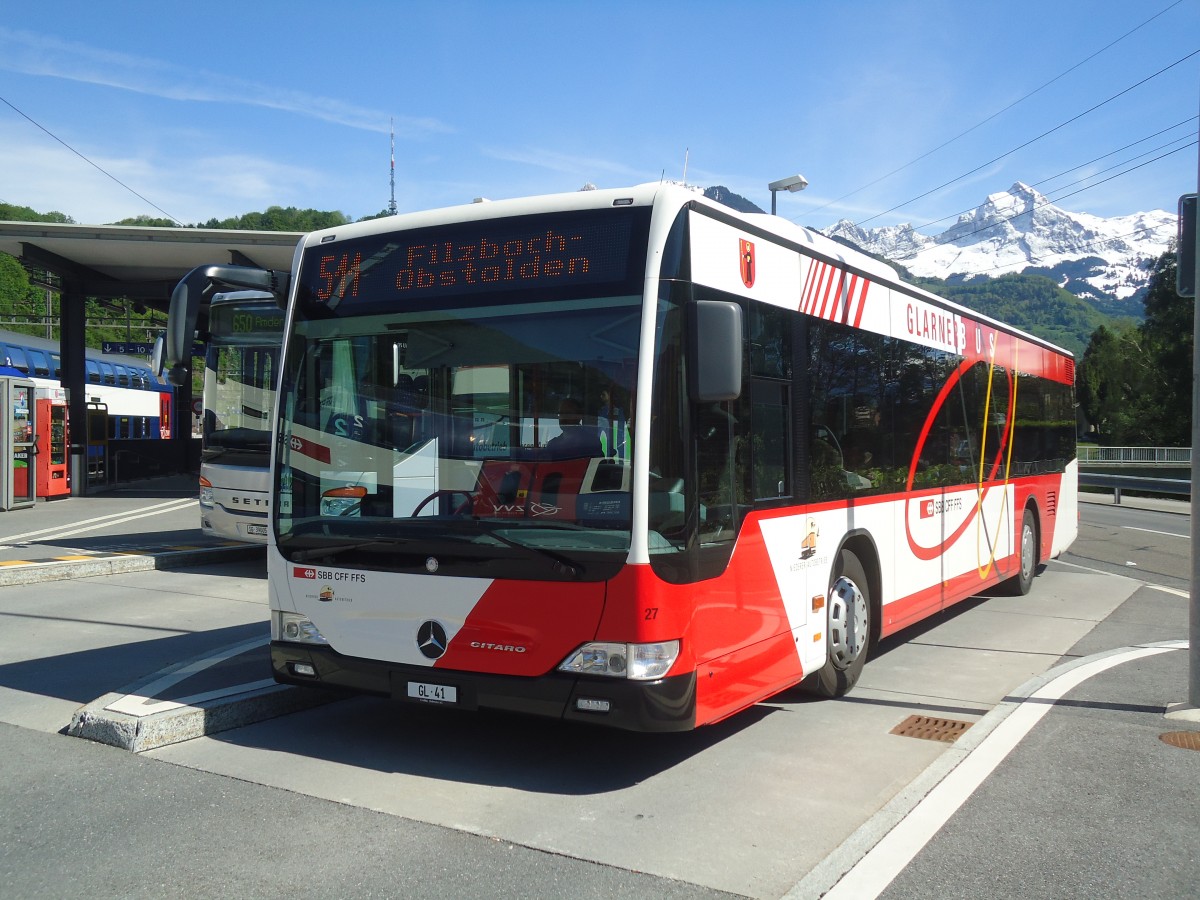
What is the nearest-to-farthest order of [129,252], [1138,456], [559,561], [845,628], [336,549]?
[559,561] → [336,549] → [845,628] → [129,252] → [1138,456]

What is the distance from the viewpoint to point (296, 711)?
6973mm

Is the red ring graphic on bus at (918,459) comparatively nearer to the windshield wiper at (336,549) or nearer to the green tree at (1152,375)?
the windshield wiper at (336,549)

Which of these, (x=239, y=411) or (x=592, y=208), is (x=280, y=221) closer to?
(x=239, y=411)

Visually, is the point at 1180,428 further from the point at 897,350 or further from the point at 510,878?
the point at 510,878

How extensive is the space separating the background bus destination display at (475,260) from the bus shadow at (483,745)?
2.56 m

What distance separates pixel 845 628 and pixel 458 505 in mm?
3072

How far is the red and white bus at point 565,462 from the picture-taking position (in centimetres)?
515

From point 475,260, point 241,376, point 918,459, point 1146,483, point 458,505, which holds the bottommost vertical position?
point 1146,483

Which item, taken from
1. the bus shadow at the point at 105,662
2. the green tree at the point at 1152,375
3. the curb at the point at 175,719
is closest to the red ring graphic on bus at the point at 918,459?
the curb at the point at 175,719

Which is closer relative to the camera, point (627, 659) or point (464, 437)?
point (627, 659)

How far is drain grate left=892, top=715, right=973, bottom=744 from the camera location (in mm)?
6590

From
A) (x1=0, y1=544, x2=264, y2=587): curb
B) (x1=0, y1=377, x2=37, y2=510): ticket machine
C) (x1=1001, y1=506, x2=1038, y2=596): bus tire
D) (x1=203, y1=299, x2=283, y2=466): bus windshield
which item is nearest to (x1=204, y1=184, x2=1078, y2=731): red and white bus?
(x1=1001, y1=506, x2=1038, y2=596): bus tire

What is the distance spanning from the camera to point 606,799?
17.4 feet

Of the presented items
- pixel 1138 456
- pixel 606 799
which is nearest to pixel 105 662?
pixel 606 799
